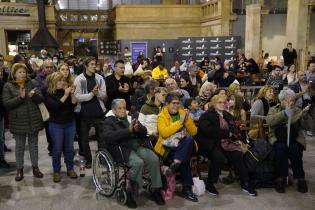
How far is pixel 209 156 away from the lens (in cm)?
439

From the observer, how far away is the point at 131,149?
160 inches

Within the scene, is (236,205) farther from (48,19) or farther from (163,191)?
(48,19)

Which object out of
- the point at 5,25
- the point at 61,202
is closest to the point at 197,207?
the point at 61,202

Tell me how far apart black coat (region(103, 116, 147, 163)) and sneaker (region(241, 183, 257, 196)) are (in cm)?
139

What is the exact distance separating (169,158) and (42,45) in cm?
1248

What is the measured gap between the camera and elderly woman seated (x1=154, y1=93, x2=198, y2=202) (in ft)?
13.5

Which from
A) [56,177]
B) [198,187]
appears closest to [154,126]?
[198,187]

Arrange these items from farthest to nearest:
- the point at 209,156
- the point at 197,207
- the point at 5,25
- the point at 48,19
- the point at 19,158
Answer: the point at 48,19
the point at 5,25
the point at 19,158
the point at 209,156
the point at 197,207

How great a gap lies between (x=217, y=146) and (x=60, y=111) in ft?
6.55

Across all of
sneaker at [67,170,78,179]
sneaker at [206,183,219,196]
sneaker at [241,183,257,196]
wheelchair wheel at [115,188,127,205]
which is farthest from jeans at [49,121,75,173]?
sneaker at [241,183,257,196]

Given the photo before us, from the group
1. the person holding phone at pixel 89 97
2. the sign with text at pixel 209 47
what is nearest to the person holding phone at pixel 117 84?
the person holding phone at pixel 89 97

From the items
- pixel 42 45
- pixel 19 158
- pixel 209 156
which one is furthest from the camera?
pixel 42 45

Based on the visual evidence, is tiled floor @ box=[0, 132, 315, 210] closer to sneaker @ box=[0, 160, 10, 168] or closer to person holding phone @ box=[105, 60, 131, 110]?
sneaker @ box=[0, 160, 10, 168]

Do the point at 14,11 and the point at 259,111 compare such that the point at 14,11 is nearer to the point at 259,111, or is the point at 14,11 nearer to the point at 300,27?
the point at 300,27
